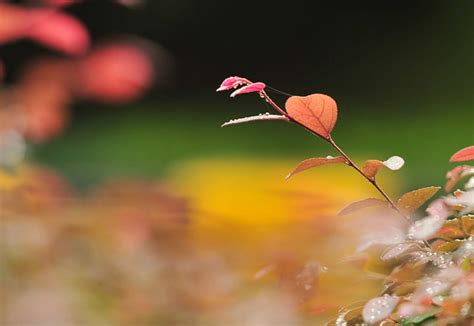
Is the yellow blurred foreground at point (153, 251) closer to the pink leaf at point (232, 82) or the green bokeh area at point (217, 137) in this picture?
the pink leaf at point (232, 82)

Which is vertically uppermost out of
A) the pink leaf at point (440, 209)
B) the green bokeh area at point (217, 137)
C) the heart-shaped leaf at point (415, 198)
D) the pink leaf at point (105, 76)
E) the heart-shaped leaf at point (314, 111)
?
the green bokeh area at point (217, 137)

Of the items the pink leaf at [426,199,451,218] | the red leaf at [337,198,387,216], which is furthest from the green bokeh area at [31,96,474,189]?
the pink leaf at [426,199,451,218]

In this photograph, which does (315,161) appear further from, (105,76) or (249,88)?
(105,76)

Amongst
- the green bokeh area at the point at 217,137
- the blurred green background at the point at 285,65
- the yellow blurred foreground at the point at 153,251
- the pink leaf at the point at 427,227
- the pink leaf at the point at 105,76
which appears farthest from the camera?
the blurred green background at the point at 285,65

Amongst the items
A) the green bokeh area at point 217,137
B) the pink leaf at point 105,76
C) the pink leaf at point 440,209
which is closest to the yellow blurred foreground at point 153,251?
the pink leaf at point 105,76

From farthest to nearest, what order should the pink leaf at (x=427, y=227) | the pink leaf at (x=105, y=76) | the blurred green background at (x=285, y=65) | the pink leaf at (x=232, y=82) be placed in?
the blurred green background at (x=285, y=65) → the pink leaf at (x=105, y=76) → the pink leaf at (x=232, y=82) → the pink leaf at (x=427, y=227)

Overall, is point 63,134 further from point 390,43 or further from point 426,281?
point 426,281

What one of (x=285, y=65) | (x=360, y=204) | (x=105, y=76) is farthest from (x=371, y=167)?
(x=285, y=65)
